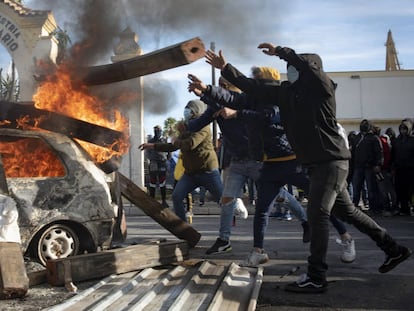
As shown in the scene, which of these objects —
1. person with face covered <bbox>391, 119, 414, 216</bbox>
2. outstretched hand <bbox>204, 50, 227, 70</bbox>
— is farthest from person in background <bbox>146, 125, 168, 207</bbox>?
outstretched hand <bbox>204, 50, 227, 70</bbox>

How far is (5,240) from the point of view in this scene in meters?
4.69

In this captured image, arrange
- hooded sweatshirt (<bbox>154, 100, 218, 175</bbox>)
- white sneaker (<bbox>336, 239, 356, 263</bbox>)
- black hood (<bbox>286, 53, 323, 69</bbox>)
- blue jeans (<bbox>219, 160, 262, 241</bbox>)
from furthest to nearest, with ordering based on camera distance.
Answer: hooded sweatshirt (<bbox>154, 100, 218, 175</bbox>), blue jeans (<bbox>219, 160, 262, 241</bbox>), white sneaker (<bbox>336, 239, 356, 263</bbox>), black hood (<bbox>286, 53, 323, 69</bbox>)

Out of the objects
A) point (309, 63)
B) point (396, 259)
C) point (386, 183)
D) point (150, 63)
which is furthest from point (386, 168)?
point (309, 63)

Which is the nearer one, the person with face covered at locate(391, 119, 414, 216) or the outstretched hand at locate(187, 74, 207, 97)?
the outstretched hand at locate(187, 74, 207, 97)

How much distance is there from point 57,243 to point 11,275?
1058 millimetres

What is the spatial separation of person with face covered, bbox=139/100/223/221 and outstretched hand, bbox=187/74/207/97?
161 centimetres

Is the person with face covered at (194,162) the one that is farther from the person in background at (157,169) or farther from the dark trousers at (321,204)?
the person in background at (157,169)

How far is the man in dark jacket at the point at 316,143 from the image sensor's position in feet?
15.5

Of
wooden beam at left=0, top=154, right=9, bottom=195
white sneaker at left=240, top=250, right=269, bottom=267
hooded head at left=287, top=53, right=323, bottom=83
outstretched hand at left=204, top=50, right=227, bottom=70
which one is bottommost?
white sneaker at left=240, top=250, right=269, bottom=267

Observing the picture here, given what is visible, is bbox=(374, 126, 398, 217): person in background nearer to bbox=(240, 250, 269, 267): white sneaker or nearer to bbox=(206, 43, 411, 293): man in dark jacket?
bbox=(240, 250, 269, 267): white sneaker

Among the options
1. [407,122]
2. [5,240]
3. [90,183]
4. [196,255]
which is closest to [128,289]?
[5,240]

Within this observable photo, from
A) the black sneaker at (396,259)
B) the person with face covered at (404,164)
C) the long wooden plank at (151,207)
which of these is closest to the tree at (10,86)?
the long wooden plank at (151,207)

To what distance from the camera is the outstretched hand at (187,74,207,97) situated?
546cm

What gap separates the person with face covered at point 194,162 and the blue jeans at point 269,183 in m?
1.40
